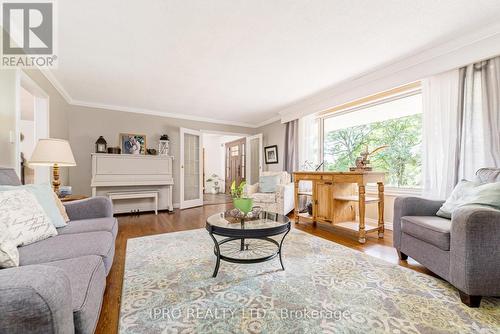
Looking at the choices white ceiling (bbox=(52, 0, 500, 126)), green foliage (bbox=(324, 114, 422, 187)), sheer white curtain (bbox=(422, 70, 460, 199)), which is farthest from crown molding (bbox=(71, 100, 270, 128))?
sheer white curtain (bbox=(422, 70, 460, 199))

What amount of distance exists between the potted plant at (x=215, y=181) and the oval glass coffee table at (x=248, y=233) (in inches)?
241

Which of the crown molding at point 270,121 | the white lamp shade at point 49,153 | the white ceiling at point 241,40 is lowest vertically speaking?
the white lamp shade at point 49,153

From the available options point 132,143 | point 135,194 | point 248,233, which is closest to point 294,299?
point 248,233

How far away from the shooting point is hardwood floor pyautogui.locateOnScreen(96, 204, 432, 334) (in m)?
1.42

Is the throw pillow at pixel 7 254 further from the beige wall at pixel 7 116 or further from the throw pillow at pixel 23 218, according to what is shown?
the beige wall at pixel 7 116

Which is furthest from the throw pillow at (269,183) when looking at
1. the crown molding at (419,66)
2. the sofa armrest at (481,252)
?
the sofa armrest at (481,252)

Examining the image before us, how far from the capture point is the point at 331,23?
80.6 inches

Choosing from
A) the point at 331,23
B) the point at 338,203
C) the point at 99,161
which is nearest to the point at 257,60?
the point at 331,23

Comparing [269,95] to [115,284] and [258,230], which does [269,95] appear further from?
[115,284]

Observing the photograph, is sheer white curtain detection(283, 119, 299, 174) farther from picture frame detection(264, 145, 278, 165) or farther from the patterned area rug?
the patterned area rug

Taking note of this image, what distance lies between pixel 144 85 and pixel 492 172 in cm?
432

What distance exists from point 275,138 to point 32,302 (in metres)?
5.26

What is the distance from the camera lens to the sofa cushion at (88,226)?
1.65 meters

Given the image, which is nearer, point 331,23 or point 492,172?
point 492,172
